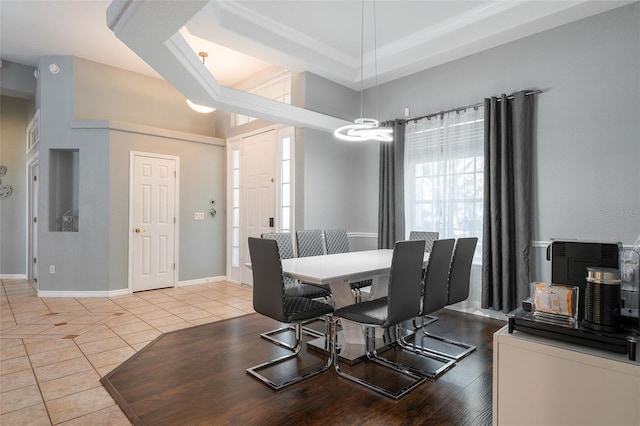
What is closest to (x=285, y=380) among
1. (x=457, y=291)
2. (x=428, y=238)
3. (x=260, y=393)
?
(x=260, y=393)

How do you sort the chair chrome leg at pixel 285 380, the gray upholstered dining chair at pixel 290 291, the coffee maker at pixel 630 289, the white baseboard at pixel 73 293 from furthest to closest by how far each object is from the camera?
1. the white baseboard at pixel 73 293
2. the gray upholstered dining chair at pixel 290 291
3. the chair chrome leg at pixel 285 380
4. the coffee maker at pixel 630 289

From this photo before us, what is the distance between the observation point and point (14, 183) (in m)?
6.45

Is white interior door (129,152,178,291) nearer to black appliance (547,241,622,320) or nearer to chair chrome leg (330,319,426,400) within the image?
chair chrome leg (330,319,426,400)

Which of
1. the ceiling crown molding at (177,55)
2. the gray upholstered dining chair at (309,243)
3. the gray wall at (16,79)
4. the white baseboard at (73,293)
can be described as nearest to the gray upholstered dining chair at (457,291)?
the gray upholstered dining chair at (309,243)

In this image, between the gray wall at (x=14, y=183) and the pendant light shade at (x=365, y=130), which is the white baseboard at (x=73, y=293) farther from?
the pendant light shade at (x=365, y=130)

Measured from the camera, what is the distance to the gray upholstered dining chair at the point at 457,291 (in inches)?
115

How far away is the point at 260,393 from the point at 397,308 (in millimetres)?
1066

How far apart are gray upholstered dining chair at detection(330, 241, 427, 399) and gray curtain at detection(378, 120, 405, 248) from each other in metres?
2.25

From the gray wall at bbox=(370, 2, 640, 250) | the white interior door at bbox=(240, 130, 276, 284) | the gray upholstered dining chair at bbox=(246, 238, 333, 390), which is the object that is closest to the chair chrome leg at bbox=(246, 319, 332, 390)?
the gray upholstered dining chair at bbox=(246, 238, 333, 390)

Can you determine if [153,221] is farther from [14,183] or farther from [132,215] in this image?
[14,183]

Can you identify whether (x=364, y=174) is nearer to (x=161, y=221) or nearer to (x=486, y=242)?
(x=486, y=242)

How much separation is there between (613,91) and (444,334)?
2787 mm

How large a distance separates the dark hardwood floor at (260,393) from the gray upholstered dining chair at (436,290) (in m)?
0.11

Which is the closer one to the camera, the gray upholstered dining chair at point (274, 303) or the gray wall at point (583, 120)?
the gray upholstered dining chair at point (274, 303)
